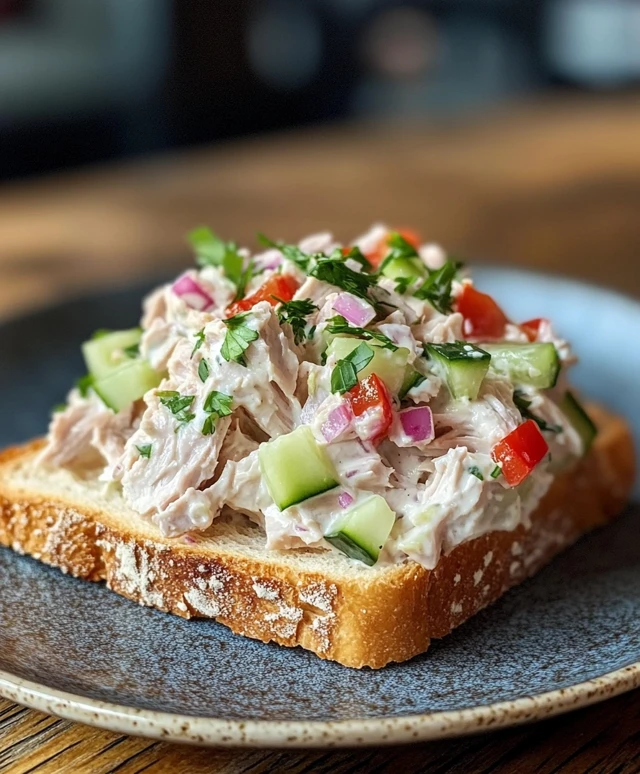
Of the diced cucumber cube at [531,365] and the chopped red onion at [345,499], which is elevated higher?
the diced cucumber cube at [531,365]

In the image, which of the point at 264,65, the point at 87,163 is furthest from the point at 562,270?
the point at 264,65

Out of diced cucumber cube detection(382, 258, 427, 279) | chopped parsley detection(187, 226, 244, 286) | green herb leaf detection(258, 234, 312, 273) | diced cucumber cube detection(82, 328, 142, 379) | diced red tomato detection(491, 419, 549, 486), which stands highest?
green herb leaf detection(258, 234, 312, 273)

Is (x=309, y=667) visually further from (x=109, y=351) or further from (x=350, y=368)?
(x=109, y=351)

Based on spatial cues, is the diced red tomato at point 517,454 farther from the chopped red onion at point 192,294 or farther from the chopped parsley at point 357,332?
the chopped red onion at point 192,294

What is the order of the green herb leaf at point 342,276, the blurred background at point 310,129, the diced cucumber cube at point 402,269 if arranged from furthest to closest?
the blurred background at point 310,129 → the diced cucumber cube at point 402,269 → the green herb leaf at point 342,276

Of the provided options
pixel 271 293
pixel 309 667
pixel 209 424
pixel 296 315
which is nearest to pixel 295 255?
pixel 271 293

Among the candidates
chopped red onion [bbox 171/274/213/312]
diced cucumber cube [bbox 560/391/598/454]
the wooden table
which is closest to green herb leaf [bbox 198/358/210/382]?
chopped red onion [bbox 171/274/213/312]

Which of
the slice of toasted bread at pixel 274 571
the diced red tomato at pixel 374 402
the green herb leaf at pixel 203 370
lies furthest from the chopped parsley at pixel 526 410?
the green herb leaf at pixel 203 370

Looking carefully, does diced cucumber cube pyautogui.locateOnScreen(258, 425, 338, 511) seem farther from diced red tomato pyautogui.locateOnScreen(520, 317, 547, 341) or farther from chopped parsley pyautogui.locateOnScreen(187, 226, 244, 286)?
diced red tomato pyautogui.locateOnScreen(520, 317, 547, 341)
